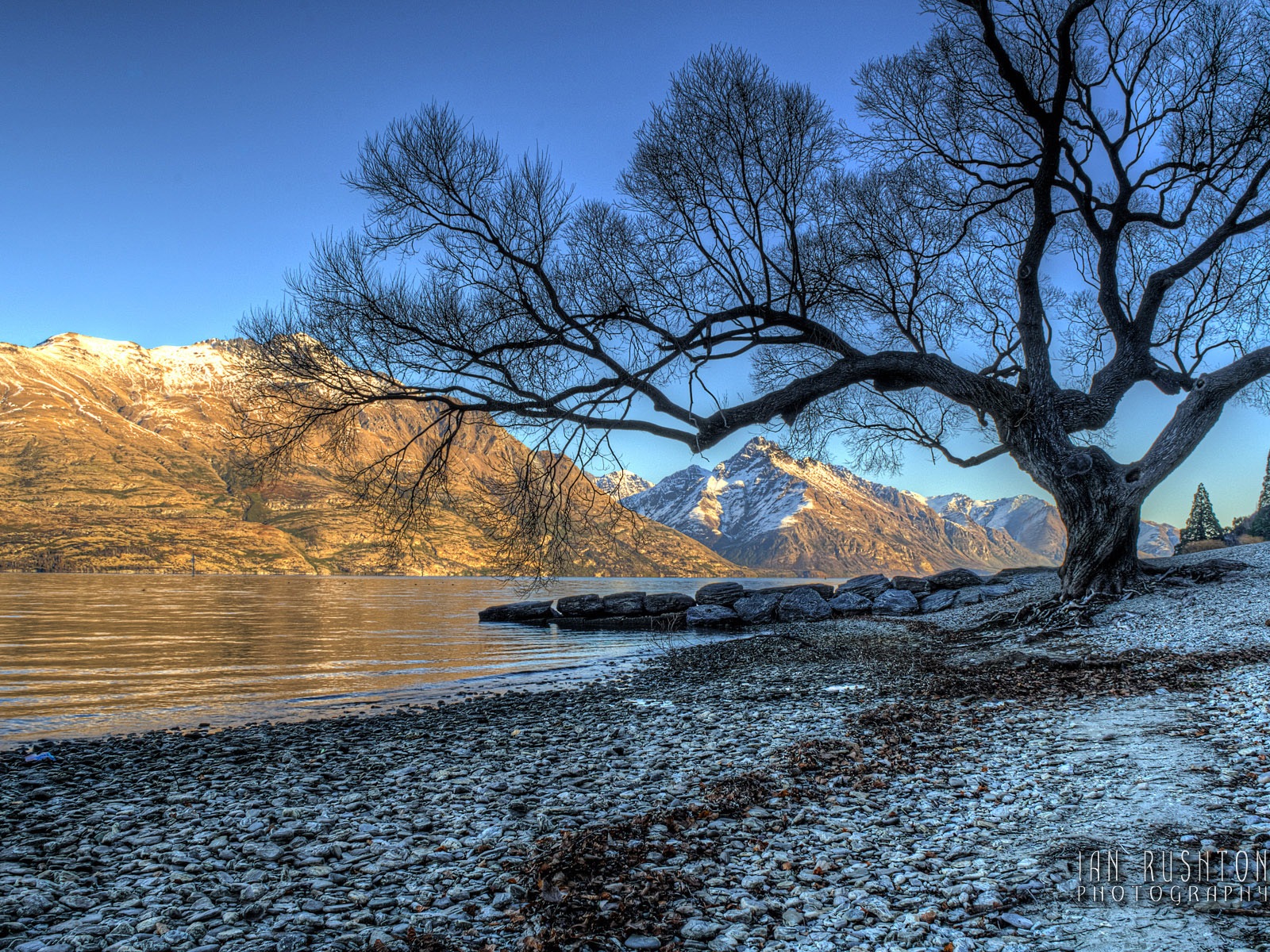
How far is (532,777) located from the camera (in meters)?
6.71

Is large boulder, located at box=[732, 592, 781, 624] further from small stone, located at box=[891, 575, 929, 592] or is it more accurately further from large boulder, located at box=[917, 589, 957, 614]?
large boulder, located at box=[917, 589, 957, 614]

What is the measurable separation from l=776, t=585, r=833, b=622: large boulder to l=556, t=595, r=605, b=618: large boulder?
10.4 m

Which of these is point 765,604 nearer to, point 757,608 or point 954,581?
point 757,608

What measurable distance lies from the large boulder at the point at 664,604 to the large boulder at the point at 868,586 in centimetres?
839

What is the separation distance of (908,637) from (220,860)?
58.3 ft

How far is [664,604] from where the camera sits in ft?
122

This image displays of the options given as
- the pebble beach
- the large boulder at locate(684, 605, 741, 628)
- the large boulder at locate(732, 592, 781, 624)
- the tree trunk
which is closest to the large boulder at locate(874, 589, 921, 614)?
the large boulder at locate(732, 592, 781, 624)

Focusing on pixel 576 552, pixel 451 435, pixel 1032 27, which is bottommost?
pixel 576 552

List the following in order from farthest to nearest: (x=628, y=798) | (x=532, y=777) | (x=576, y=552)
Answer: (x=576, y=552)
(x=532, y=777)
(x=628, y=798)

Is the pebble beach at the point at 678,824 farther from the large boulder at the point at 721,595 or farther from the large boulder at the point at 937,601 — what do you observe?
the large boulder at the point at 721,595

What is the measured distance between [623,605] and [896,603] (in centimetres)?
1461

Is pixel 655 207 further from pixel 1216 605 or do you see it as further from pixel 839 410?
pixel 1216 605

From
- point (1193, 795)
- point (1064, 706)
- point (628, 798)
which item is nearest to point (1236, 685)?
point (1064, 706)

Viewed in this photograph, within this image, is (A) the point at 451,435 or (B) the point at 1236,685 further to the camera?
(A) the point at 451,435
